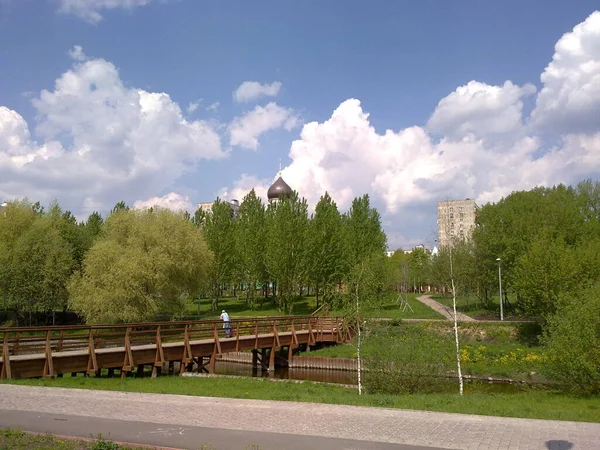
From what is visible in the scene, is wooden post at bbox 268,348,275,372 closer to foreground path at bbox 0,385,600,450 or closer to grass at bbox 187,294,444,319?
foreground path at bbox 0,385,600,450

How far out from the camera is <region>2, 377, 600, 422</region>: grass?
472 inches

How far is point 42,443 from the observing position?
780 centimetres

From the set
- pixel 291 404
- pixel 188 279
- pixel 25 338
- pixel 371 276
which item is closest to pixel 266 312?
pixel 188 279

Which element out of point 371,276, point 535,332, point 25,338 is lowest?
point 535,332

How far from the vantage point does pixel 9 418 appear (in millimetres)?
9766

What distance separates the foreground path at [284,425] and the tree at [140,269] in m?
26.0

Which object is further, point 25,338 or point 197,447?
A: point 25,338

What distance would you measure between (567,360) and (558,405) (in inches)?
111

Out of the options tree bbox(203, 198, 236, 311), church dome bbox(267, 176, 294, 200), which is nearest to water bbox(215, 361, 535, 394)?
tree bbox(203, 198, 236, 311)

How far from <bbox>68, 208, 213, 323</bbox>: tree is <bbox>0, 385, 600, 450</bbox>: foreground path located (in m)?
26.0

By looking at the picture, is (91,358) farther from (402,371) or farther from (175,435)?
(175,435)

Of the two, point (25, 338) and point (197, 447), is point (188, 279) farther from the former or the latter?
point (197, 447)

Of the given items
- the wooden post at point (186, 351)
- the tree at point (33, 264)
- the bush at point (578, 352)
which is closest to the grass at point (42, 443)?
the wooden post at point (186, 351)

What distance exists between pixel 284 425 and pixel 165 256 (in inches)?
1305
